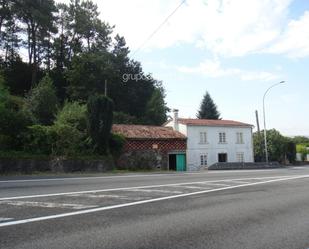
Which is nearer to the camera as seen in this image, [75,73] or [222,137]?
[222,137]

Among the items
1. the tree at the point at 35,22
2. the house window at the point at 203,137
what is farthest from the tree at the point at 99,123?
the tree at the point at 35,22

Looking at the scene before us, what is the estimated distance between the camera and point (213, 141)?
4466 centimetres

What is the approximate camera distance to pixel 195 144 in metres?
42.9

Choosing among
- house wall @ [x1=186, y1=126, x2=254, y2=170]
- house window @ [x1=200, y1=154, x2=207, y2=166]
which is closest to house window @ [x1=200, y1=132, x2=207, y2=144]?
house wall @ [x1=186, y1=126, x2=254, y2=170]

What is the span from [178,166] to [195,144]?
3.75 metres

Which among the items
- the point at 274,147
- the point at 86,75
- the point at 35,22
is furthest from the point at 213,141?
the point at 35,22

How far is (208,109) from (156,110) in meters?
15.2

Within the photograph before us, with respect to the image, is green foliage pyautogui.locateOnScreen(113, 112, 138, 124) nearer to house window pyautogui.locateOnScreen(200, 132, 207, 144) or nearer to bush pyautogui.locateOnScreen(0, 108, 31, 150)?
house window pyautogui.locateOnScreen(200, 132, 207, 144)

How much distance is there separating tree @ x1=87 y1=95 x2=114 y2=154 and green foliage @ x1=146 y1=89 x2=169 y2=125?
2958 cm

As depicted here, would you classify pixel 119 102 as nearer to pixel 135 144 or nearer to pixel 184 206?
pixel 135 144

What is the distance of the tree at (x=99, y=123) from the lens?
29.5 meters

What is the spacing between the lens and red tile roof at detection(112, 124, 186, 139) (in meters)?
38.2

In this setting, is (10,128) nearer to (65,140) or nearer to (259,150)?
(65,140)

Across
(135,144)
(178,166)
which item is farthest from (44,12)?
(178,166)
